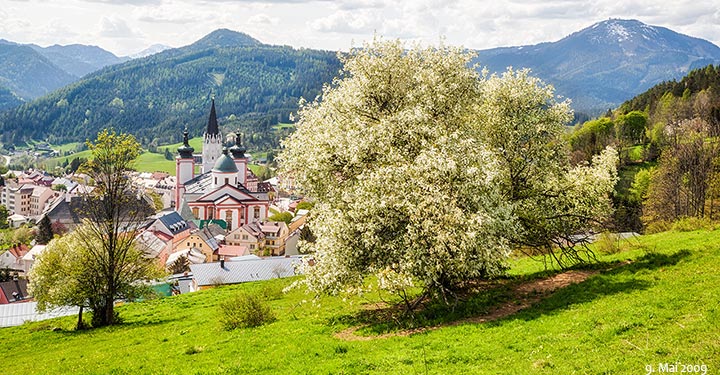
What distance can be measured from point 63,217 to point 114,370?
132288 mm

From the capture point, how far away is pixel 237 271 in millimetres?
57625

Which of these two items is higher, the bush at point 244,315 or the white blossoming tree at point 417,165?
the white blossoming tree at point 417,165

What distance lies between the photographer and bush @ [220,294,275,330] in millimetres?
22505

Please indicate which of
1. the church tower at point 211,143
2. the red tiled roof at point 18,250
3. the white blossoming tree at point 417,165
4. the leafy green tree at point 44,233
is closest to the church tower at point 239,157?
the church tower at point 211,143

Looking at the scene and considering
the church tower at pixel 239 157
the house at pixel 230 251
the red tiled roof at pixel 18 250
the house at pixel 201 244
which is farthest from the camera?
the church tower at pixel 239 157

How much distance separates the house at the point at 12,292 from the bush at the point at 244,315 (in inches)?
2266

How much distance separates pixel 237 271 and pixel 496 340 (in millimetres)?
45653

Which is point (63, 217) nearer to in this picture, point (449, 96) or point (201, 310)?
point (201, 310)

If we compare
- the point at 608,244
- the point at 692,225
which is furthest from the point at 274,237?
the point at 608,244

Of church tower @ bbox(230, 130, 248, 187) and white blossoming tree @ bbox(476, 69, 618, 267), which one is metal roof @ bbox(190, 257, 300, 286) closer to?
white blossoming tree @ bbox(476, 69, 618, 267)

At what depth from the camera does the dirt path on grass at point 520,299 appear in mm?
18172

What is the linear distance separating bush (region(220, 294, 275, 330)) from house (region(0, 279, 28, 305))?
2266 inches

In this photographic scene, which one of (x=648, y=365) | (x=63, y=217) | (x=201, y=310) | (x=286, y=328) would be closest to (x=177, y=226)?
(x=63, y=217)

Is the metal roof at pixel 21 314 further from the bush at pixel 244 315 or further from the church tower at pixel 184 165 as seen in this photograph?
the church tower at pixel 184 165
